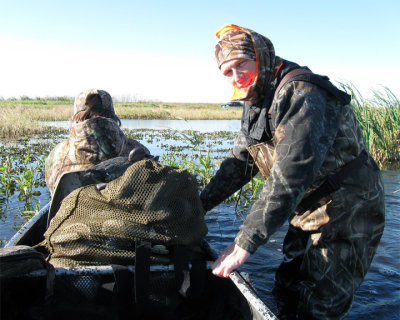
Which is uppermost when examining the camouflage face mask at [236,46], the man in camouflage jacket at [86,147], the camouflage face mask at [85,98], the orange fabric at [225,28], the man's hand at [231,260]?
the orange fabric at [225,28]

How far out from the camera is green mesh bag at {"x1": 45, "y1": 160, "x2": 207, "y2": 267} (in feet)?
7.20

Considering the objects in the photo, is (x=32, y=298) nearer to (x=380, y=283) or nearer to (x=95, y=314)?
(x=95, y=314)

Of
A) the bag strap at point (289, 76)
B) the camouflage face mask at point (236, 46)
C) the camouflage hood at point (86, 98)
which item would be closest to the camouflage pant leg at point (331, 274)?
the bag strap at point (289, 76)

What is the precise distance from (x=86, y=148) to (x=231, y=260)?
235cm

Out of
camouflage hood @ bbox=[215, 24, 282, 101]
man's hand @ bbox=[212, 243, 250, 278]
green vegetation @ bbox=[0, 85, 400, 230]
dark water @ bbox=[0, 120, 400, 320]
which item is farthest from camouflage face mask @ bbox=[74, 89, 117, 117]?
man's hand @ bbox=[212, 243, 250, 278]

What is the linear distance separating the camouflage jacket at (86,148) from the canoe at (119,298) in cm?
185

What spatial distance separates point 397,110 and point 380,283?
690 centimetres

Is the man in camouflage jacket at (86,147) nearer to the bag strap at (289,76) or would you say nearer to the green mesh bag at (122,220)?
the green mesh bag at (122,220)

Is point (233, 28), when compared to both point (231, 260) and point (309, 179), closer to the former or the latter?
point (309, 179)

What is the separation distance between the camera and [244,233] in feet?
6.55

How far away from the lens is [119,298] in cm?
213

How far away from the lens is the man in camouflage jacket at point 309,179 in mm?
1991

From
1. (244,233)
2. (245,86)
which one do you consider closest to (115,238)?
(244,233)

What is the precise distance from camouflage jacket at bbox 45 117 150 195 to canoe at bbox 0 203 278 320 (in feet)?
6.08
